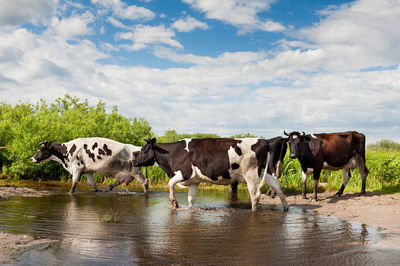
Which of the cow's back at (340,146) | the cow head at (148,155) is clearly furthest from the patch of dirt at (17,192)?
the cow's back at (340,146)

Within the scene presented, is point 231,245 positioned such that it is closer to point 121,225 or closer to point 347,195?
point 121,225

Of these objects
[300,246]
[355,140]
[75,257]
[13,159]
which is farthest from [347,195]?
[13,159]

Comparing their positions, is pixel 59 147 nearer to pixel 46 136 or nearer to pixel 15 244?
pixel 46 136

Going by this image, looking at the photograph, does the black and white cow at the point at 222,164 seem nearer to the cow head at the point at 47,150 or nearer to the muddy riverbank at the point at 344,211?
the muddy riverbank at the point at 344,211

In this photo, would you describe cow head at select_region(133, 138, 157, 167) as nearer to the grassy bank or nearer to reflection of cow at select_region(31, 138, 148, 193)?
reflection of cow at select_region(31, 138, 148, 193)

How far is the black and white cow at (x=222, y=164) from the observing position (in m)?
9.74

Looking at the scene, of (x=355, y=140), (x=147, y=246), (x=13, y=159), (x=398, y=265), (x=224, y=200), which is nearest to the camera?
(x=398, y=265)

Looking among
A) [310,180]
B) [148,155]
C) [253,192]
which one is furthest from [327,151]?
[148,155]

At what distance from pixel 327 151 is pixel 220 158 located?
182 inches

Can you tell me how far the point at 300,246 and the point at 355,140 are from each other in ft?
27.0

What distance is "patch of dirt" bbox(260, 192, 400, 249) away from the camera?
7.90 meters

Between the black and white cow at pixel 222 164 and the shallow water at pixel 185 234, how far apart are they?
0.68 meters

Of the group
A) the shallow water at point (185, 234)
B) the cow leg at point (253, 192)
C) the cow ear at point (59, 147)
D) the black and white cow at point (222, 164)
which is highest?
the cow ear at point (59, 147)

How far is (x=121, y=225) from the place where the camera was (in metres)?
7.50
